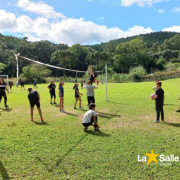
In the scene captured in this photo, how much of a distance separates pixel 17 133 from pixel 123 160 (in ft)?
13.3

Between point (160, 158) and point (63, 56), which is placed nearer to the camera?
point (160, 158)

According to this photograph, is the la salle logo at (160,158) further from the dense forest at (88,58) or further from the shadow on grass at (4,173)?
the dense forest at (88,58)

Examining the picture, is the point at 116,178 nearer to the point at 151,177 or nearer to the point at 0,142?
the point at 151,177

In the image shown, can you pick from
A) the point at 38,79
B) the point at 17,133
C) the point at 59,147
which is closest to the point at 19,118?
the point at 17,133

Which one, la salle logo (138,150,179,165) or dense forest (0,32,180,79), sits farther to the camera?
dense forest (0,32,180,79)

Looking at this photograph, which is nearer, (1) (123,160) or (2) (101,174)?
(2) (101,174)

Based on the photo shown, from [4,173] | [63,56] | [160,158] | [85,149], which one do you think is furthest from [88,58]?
[4,173]

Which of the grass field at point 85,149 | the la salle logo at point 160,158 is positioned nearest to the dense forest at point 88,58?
the grass field at point 85,149

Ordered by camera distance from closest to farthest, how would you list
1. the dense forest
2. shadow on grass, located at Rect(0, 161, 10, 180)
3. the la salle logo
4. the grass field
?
shadow on grass, located at Rect(0, 161, 10, 180) → the grass field → the la salle logo → the dense forest

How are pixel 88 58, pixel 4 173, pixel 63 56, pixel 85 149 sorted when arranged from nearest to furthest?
1. pixel 4 173
2. pixel 85 149
3. pixel 63 56
4. pixel 88 58

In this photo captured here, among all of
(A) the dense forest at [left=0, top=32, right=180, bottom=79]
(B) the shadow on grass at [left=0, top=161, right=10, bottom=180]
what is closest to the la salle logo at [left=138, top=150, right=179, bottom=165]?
(B) the shadow on grass at [left=0, top=161, right=10, bottom=180]

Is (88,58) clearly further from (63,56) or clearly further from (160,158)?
(160,158)

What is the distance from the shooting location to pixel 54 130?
6391mm

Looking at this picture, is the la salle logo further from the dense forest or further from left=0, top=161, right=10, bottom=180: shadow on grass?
the dense forest
